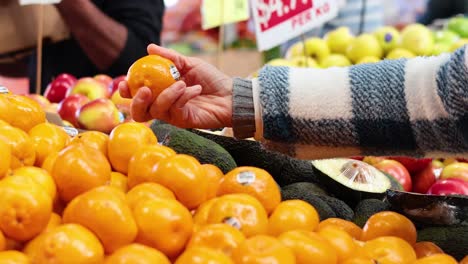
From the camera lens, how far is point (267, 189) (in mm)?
1023

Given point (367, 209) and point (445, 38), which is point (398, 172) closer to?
point (367, 209)

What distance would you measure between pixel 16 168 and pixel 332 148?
553 mm

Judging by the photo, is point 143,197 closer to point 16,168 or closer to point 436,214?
point 16,168

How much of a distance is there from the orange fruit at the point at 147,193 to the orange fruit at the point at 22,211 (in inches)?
4.7

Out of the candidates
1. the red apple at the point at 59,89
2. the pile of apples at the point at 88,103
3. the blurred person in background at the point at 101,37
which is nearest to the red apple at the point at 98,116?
the pile of apples at the point at 88,103

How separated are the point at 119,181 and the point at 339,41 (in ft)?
8.63

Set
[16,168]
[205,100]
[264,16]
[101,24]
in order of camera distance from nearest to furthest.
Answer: [16,168], [205,100], [264,16], [101,24]

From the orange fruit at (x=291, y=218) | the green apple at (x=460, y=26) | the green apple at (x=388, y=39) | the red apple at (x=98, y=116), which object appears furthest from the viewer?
the green apple at (x=460, y=26)

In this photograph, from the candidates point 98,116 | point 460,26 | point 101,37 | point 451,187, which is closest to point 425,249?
point 451,187

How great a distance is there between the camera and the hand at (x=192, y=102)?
1.19 meters

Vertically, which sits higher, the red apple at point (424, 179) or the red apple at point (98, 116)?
the red apple at point (98, 116)

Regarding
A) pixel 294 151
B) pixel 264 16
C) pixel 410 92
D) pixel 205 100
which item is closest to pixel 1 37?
pixel 264 16

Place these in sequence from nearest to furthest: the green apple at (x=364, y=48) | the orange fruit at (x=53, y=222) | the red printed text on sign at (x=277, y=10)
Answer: the orange fruit at (x=53, y=222) → the red printed text on sign at (x=277, y=10) → the green apple at (x=364, y=48)

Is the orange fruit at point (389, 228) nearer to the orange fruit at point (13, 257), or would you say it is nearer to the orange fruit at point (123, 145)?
the orange fruit at point (123, 145)
